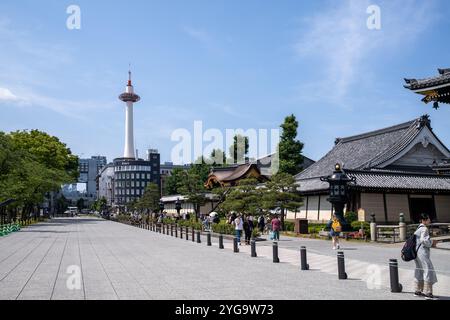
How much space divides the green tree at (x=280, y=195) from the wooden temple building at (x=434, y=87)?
59.2ft

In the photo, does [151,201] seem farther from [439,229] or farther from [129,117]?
[129,117]

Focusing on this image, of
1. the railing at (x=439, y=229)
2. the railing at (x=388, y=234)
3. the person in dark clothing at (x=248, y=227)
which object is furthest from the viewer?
the railing at (x=439, y=229)

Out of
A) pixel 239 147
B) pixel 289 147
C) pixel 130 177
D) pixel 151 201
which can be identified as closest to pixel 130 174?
pixel 130 177

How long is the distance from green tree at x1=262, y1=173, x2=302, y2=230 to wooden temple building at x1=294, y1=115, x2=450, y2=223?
326 centimetres

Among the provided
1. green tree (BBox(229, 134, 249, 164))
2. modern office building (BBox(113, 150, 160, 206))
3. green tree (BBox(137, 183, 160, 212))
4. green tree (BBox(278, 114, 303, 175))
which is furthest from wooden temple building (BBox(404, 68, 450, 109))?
modern office building (BBox(113, 150, 160, 206))

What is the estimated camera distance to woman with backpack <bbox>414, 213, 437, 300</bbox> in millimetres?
9828

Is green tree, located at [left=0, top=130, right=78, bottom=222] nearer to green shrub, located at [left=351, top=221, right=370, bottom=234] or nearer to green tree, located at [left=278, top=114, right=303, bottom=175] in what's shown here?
green tree, located at [left=278, top=114, right=303, bottom=175]

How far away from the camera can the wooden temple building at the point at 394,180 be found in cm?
3419

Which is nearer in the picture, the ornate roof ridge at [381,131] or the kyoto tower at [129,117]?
the ornate roof ridge at [381,131]

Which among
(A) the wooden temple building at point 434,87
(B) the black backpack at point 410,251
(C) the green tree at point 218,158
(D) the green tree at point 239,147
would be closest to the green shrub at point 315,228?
(A) the wooden temple building at point 434,87

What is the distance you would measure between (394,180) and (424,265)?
2699 centimetres

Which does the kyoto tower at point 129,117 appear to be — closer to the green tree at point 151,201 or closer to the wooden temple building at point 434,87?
the green tree at point 151,201

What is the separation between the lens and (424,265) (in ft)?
32.4
